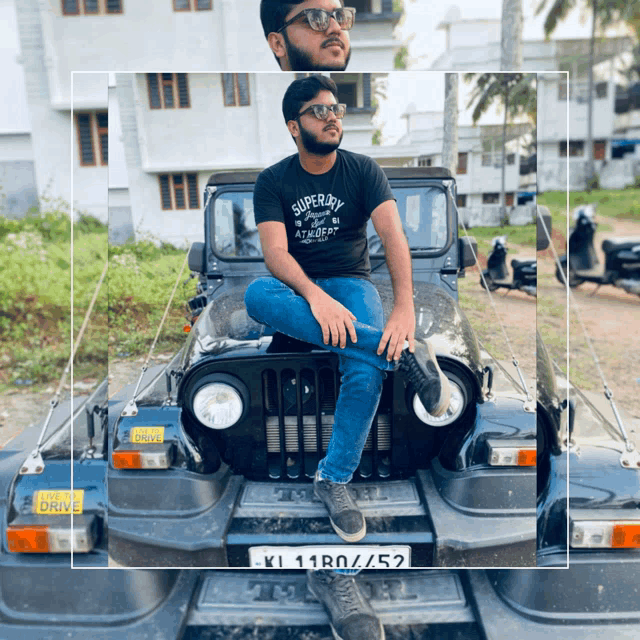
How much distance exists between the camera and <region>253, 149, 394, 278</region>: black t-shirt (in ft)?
6.95

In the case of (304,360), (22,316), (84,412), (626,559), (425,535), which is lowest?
(626,559)

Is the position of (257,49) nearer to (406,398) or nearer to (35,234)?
(35,234)

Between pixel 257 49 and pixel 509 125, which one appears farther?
pixel 509 125

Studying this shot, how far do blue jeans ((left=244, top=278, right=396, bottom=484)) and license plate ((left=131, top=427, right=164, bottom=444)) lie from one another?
570 mm

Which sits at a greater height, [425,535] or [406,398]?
[406,398]

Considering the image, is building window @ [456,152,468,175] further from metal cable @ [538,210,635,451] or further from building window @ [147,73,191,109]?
building window @ [147,73,191,109]

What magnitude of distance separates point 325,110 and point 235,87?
323 millimetres

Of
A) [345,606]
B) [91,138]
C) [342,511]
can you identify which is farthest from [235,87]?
[345,606]

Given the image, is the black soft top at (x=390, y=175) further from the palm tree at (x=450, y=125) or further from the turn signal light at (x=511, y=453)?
the turn signal light at (x=511, y=453)

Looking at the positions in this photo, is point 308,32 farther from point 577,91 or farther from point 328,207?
point 577,91

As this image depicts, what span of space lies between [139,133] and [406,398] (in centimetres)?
139

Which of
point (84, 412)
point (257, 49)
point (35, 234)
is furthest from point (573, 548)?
point (35, 234)

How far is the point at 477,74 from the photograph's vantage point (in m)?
2.18

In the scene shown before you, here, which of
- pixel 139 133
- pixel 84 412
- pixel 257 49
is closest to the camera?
pixel 257 49
